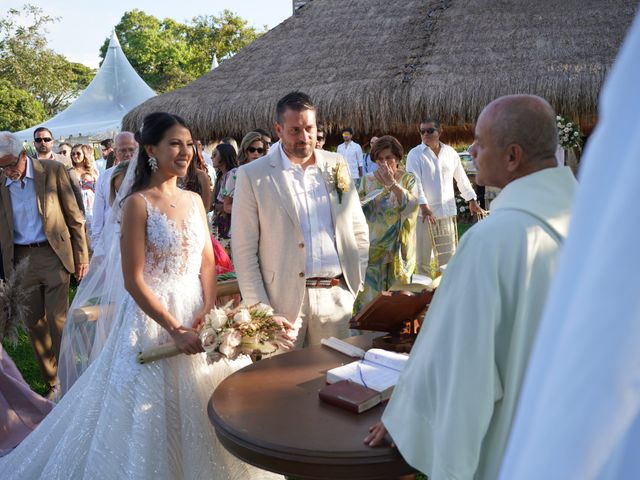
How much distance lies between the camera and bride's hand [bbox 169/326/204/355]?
10.8 feet

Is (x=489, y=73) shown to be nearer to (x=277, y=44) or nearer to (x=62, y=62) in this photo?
(x=277, y=44)

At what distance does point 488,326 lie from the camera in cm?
172

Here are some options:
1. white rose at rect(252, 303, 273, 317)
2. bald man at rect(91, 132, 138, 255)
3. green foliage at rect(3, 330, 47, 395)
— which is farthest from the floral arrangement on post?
white rose at rect(252, 303, 273, 317)

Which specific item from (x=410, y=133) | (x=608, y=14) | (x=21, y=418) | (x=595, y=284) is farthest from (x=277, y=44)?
(x=595, y=284)

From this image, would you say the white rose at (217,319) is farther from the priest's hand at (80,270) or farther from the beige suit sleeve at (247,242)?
the priest's hand at (80,270)

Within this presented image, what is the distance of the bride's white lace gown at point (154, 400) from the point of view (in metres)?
3.26

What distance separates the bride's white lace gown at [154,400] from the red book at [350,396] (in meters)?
1.04

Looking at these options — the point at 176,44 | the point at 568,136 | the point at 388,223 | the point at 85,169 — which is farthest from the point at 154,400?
the point at 176,44

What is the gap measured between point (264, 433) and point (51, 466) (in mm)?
1795

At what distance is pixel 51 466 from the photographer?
3500 mm

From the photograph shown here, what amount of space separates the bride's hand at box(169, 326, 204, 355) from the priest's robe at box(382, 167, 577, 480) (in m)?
1.69

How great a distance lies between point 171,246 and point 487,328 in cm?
209

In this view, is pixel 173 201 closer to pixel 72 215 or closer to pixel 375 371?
pixel 375 371

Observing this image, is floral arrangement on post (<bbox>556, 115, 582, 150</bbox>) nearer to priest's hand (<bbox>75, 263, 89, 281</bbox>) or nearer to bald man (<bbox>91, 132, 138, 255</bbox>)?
bald man (<bbox>91, 132, 138, 255</bbox>)
